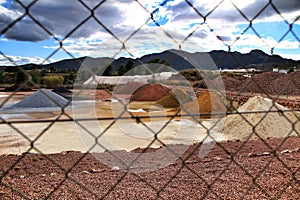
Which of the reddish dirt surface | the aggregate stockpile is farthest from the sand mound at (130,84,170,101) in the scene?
the aggregate stockpile

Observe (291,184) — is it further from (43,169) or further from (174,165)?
(43,169)

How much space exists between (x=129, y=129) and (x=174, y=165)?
261 centimetres

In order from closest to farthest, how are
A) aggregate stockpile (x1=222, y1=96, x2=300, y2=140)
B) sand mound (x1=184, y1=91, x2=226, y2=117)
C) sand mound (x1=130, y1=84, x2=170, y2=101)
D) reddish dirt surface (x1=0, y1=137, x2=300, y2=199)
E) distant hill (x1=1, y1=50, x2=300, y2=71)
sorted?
distant hill (x1=1, y1=50, x2=300, y2=71), reddish dirt surface (x1=0, y1=137, x2=300, y2=199), sand mound (x1=130, y1=84, x2=170, y2=101), aggregate stockpile (x1=222, y1=96, x2=300, y2=140), sand mound (x1=184, y1=91, x2=226, y2=117)

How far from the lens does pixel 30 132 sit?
205 inches

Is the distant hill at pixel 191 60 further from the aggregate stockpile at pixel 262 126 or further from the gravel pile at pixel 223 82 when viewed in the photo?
the aggregate stockpile at pixel 262 126

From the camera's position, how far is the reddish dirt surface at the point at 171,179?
1.94 metres

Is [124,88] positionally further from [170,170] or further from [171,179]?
[170,170]

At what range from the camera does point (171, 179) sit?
2.24m

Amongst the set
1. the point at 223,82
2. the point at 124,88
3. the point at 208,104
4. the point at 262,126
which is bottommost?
the point at 208,104

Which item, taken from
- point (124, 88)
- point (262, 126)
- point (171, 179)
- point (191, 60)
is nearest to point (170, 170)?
point (171, 179)

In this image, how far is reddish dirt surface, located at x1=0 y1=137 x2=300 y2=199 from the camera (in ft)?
6.38

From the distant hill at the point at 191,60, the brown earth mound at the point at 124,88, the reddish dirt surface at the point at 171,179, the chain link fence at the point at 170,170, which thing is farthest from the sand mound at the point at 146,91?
the distant hill at the point at 191,60

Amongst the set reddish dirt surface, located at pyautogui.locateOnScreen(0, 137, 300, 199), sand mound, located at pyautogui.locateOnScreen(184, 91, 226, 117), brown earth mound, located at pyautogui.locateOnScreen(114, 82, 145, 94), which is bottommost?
sand mound, located at pyautogui.locateOnScreen(184, 91, 226, 117)

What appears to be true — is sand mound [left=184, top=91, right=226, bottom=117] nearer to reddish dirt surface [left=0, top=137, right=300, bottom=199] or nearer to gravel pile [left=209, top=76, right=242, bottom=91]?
gravel pile [left=209, top=76, right=242, bottom=91]
